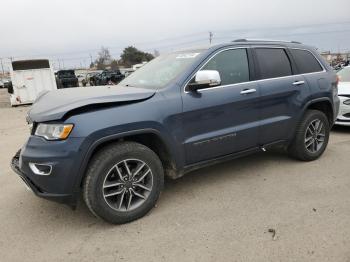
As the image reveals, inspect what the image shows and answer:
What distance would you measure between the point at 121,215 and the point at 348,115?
561 centimetres

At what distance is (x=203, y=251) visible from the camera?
9.62ft

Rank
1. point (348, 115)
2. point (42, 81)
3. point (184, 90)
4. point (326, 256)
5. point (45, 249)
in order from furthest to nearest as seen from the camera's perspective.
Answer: point (42, 81) < point (348, 115) < point (184, 90) < point (45, 249) < point (326, 256)

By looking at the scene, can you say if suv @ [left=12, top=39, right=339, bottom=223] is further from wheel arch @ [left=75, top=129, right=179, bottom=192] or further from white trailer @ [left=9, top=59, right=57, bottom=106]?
white trailer @ [left=9, top=59, right=57, bottom=106]

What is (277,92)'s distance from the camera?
14.7 ft

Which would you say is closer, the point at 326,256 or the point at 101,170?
the point at 326,256

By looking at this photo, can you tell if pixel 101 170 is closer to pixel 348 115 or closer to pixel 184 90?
pixel 184 90

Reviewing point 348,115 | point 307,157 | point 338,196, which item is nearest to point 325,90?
point 307,157

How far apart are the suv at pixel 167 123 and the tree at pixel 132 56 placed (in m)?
76.4

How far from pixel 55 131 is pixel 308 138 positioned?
3.67 metres

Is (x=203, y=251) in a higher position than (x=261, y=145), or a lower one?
lower

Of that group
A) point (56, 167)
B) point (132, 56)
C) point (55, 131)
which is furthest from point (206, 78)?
point (132, 56)

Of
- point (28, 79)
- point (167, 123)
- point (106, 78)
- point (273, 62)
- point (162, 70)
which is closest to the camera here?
point (167, 123)

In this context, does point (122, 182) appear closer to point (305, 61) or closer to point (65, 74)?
point (305, 61)

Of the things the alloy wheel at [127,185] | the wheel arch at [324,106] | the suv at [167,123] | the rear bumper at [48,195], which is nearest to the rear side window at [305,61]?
the suv at [167,123]
